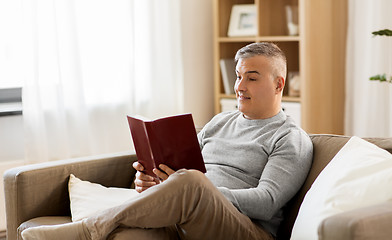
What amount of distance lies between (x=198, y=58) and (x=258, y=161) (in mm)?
2040

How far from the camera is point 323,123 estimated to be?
3822 millimetres

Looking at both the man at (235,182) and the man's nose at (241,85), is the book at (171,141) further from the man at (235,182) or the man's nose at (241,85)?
the man's nose at (241,85)

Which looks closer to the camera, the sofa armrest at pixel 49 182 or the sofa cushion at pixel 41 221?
the sofa cushion at pixel 41 221

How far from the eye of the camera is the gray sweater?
2189 millimetres

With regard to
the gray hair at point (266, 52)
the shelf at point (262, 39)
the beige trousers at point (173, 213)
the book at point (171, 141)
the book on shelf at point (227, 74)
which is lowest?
the beige trousers at point (173, 213)

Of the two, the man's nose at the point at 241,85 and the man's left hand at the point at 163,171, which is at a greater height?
the man's nose at the point at 241,85

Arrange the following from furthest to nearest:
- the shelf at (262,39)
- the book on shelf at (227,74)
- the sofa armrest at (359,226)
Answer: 1. the book on shelf at (227,74)
2. the shelf at (262,39)
3. the sofa armrest at (359,226)

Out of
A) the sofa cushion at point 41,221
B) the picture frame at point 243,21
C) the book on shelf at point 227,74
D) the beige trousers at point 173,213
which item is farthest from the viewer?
the book on shelf at point 227,74

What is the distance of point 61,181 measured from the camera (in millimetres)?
2590


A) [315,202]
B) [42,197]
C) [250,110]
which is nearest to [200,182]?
[315,202]

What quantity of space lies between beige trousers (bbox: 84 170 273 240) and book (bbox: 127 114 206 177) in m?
0.22

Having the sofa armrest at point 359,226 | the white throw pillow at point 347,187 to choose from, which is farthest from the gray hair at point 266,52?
the sofa armrest at point 359,226

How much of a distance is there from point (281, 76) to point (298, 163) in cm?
40

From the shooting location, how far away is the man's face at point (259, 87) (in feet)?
8.00
